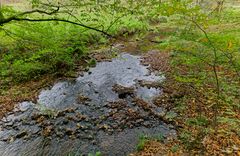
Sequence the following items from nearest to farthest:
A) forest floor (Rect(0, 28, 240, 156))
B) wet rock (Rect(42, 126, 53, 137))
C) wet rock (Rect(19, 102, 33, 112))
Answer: forest floor (Rect(0, 28, 240, 156)) < wet rock (Rect(42, 126, 53, 137)) < wet rock (Rect(19, 102, 33, 112))

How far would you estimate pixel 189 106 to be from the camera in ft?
32.7

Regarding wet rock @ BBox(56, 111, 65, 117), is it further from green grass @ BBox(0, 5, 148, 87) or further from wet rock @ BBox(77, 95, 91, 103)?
green grass @ BBox(0, 5, 148, 87)

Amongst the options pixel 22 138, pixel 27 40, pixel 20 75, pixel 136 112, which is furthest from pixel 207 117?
pixel 20 75

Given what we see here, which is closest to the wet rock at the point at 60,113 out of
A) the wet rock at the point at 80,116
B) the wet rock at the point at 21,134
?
the wet rock at the point at 80,116

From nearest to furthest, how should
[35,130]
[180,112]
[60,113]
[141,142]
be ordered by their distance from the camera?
1. [141,142]
2. [35,130]
3. [180,112]
4. [60,113]

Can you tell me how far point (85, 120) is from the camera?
31.1 feet

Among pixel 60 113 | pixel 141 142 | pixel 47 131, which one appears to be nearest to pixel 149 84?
pixel 60 113

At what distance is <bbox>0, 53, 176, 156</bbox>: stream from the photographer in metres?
8.00

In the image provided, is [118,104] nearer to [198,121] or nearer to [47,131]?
[47,131]

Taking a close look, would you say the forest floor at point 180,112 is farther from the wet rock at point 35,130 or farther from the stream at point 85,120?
the wet rock at point 35,130

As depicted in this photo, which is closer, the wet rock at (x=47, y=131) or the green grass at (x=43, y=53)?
the wet rock at (x=47, y=131)

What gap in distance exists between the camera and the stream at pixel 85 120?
26.2ft

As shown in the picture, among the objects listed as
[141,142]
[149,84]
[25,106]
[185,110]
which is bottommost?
[25,106]

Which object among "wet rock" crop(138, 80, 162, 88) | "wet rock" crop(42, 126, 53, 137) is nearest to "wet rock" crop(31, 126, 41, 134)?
"wet rock" crop(42, 126, 53, 137)
